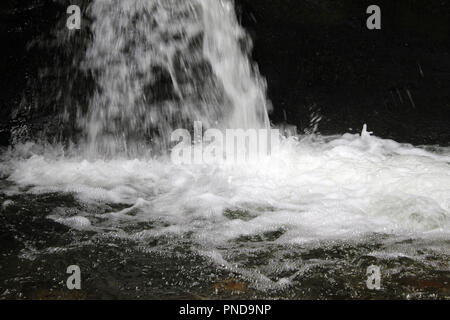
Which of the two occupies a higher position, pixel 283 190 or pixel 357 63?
pixel 357 63

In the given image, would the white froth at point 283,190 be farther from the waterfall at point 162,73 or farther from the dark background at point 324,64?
the dark background at point 324,64

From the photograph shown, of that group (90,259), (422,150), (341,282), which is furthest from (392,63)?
(90,259)

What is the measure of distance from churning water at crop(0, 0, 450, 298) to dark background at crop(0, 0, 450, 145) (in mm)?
346

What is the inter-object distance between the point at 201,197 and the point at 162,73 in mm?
2628

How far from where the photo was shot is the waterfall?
569 cm

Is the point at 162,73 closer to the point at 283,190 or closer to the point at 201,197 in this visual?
the point at 201,197

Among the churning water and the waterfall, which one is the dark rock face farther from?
the waterfall

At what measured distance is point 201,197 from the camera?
3.94m

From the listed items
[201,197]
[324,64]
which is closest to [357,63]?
[324,64]

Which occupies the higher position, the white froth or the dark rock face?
the dark rock face

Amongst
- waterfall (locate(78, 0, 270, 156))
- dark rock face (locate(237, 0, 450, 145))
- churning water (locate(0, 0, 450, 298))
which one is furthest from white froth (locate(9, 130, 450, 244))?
dark rock face (locate(237, 0, 450, 145))

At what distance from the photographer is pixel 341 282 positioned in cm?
241

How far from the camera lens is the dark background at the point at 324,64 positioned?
576cm

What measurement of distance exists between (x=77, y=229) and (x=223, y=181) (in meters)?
1.62
